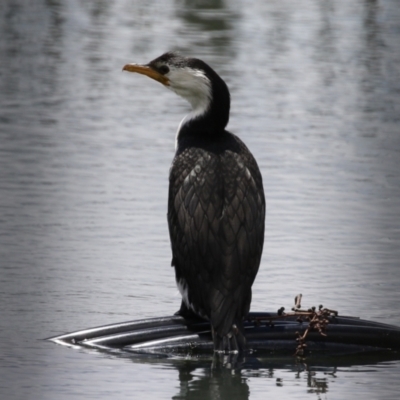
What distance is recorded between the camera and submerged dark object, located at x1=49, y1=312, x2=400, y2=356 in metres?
6.62

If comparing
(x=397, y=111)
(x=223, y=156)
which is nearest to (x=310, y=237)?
(x=223, y=156)

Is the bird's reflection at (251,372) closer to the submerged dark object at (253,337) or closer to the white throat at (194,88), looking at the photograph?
the submerged dark object at (253,337)

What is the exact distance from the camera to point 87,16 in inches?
790

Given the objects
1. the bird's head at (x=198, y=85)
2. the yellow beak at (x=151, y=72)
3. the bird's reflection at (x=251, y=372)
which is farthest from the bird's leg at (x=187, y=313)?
the yellow beak at (x=151, y=72)

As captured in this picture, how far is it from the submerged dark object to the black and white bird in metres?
0.13

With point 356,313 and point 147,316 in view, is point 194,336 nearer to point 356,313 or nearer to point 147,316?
point 147,316

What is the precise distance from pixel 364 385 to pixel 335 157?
5616 mm

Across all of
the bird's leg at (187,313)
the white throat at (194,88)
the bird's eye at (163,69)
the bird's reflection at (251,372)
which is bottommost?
the bird's reflection at (251,372)

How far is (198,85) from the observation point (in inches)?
279

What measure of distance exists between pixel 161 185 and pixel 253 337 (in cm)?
393

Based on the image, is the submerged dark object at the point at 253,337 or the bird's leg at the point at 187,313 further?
the bird's leg at the point at 187,313

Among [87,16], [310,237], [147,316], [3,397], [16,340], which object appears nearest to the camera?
[3,397]

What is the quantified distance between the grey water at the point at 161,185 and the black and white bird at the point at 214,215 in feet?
0.99

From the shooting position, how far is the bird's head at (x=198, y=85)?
703 centimetres
